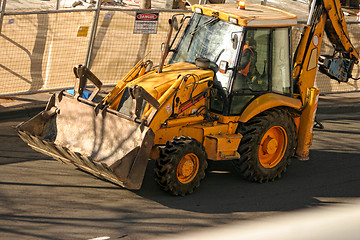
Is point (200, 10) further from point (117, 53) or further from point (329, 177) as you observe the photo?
point (117, 53)

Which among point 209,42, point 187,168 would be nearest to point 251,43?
point 209,42

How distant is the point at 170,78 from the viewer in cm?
744

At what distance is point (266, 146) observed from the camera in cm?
782

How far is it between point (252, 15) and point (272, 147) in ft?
6.43

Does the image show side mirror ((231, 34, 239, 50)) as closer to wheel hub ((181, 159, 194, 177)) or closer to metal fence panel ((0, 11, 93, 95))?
wheel hub ((181, 159, 194, 177))

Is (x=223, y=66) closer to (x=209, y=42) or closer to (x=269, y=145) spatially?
(x=209, y=42)

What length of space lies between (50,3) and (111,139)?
57.5 feet

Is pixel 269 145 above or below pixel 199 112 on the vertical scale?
below

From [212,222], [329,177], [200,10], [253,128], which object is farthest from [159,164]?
[329,177]

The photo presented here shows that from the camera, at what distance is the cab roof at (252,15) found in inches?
290

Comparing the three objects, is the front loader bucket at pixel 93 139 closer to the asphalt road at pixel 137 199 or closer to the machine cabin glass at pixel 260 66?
the asphalt road at pixel 137 199

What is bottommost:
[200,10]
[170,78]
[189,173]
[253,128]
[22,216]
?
[22,216]

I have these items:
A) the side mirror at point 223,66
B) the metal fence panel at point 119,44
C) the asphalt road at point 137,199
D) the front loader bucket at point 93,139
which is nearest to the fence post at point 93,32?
the metal fence panel at point 119,44

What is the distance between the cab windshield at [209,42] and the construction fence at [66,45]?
3708 mm
